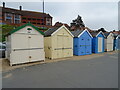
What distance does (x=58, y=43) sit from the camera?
888 centimetres

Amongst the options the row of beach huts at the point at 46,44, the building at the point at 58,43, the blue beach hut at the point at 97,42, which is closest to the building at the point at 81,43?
the row of beach huts at the point at 46,44

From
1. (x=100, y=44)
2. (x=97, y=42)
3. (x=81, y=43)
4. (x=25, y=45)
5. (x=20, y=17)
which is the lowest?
(x=25, y=45)

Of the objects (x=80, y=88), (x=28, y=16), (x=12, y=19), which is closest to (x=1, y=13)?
(x=12, y=19)

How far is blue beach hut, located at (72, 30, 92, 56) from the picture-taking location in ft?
34.4

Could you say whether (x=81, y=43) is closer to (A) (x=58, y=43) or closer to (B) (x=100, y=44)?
(A) (x=58, y=43)

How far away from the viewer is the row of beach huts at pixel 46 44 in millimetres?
6352

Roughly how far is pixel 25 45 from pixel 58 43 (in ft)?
10.8

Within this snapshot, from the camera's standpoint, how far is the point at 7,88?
133 inches

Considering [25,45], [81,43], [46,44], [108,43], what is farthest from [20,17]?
[25,45]

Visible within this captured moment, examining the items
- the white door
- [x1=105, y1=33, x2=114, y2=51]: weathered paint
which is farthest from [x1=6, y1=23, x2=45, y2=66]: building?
[x1=105, y1=33, x2=114, y2=51]: weathered paint

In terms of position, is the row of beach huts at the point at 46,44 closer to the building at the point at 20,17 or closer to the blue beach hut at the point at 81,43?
the blue beach hut at the point at 81,43

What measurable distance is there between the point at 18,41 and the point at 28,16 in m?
45.0

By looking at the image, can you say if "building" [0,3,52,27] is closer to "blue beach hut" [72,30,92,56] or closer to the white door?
the white door

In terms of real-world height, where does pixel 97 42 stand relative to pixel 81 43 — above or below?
above
